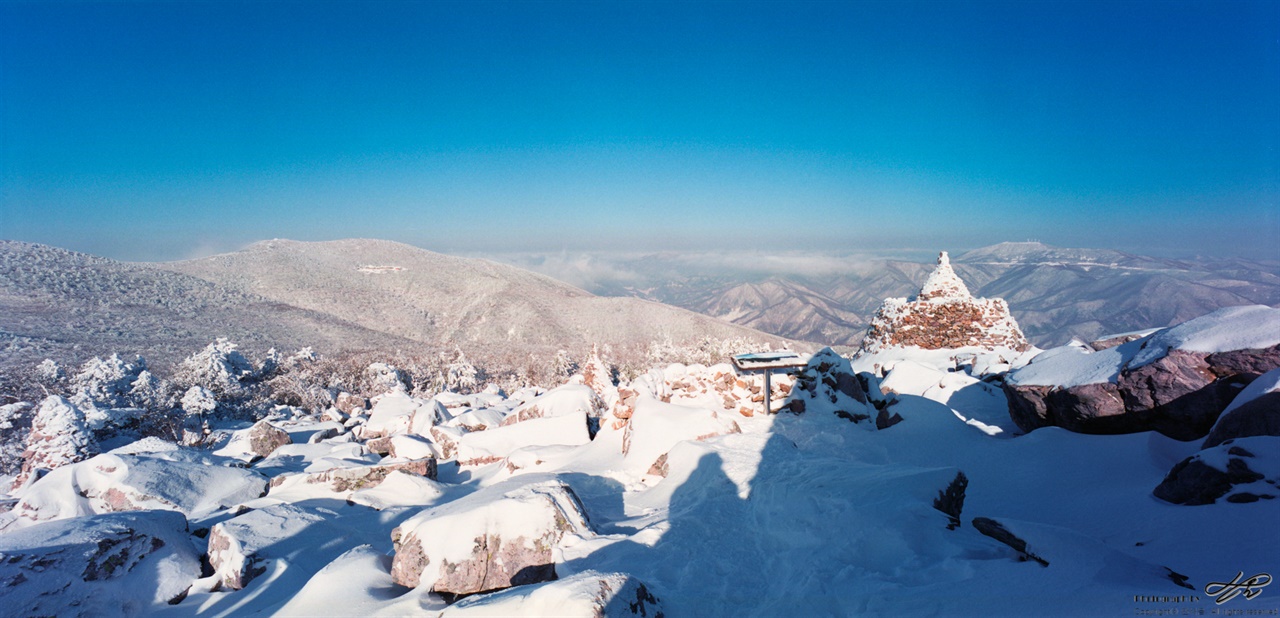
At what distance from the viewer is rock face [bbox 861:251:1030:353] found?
22.1 metres

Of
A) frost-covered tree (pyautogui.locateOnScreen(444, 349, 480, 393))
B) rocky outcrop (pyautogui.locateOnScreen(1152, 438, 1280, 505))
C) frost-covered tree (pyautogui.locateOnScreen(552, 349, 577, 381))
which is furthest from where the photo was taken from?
frost-covered tree (pyautogui.locateOnScreen(552, 349, 577, 381))

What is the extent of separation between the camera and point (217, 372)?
1318 inches

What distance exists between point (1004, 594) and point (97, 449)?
91.4 ft

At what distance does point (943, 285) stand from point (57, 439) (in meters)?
36.6

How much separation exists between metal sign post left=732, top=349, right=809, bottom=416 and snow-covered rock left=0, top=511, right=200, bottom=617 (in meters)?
11.2

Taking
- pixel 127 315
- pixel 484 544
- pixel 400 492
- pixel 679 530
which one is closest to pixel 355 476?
pixel 400 492

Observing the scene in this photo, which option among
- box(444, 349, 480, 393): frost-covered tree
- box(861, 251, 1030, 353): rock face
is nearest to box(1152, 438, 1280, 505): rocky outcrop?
box(861, 251, 1030, 353): rock face

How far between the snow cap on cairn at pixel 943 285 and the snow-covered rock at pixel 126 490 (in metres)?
26.9

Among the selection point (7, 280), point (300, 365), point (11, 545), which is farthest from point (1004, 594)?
point (7, 280)

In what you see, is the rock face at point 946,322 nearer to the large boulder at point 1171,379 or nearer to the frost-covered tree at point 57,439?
the large boulder at point 1171,379

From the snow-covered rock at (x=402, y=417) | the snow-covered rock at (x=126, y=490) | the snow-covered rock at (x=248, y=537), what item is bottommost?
the snow-covered rock at (x=402, y=417)

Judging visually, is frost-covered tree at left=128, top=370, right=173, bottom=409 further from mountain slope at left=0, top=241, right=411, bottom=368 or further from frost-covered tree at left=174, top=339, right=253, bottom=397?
mountain slope at left=0, top=241, right=411, bottom=368

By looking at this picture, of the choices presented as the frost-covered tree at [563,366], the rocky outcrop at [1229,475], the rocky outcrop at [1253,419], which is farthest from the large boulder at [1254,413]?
the frost-covered tree at [563,366]
